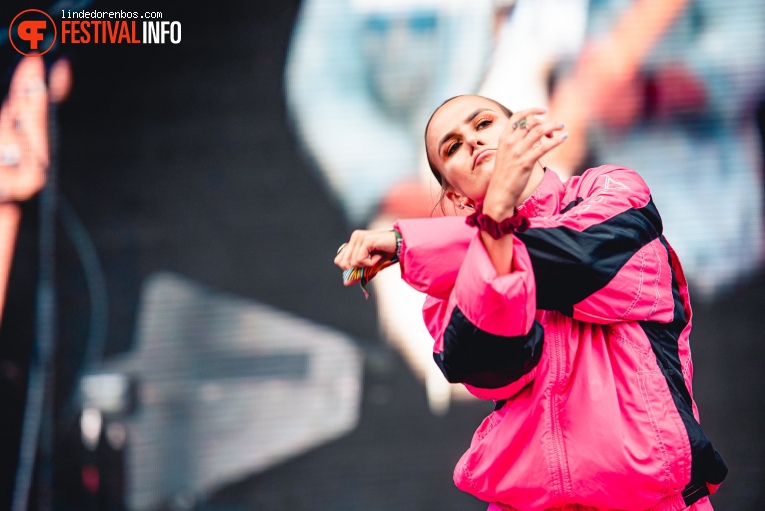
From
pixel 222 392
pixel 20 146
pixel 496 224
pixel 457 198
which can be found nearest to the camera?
pixel 496 224

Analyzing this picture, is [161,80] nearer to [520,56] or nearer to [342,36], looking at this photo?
[342,36]

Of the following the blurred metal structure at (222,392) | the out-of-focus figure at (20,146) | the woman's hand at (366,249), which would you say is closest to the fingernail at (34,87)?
the out-of-focus figure at (20,146)

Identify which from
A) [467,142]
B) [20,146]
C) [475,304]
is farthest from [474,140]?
[20,146]

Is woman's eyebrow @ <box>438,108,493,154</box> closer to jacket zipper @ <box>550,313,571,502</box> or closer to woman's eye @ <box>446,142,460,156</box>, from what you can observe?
woman's eye @ <box>446,142,460,156</box>

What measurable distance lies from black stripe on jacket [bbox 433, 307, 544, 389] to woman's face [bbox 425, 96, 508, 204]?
1.25ft

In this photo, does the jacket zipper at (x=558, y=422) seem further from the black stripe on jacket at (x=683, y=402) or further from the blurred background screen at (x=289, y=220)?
the blurred background screen at (x=289, y=220)

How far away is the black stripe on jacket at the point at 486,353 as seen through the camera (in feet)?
3.89

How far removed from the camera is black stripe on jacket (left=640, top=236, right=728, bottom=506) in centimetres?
131

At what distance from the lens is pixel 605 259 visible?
1264mm

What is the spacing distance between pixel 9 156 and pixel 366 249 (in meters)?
3.15

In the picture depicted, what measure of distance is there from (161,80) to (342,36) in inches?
37.7

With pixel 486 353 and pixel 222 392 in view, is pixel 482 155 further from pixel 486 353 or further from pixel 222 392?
pixel 222 392

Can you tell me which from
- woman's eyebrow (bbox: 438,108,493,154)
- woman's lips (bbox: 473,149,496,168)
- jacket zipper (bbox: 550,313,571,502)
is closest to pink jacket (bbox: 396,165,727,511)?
jacket zipper (bbox: 550,313,571,502)

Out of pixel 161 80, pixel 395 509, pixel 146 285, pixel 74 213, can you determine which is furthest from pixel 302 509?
pixel 161 80
